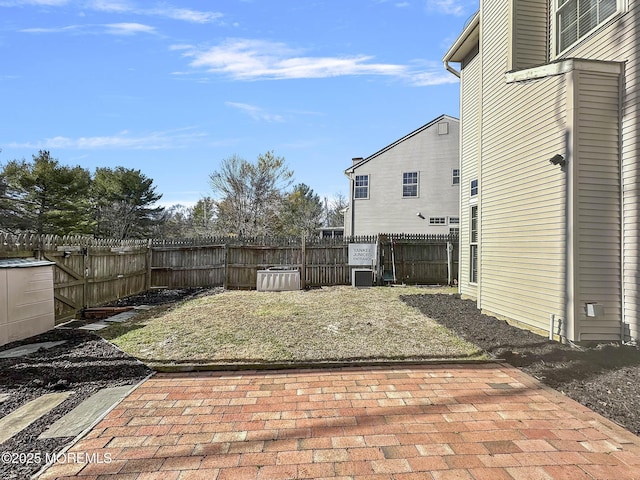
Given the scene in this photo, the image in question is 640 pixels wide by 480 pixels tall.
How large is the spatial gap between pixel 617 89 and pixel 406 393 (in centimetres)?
478

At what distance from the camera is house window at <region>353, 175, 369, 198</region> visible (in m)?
16.8

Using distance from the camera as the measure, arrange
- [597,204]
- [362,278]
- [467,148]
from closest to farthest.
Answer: [597,204], [467,148], [362,278]

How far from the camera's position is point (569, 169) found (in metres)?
4.27

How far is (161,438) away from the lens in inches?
90.3

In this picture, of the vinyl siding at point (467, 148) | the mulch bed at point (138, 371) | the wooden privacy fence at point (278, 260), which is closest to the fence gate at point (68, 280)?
the mulch bed at point (138, 371)

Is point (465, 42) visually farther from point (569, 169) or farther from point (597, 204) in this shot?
point (597, 204)

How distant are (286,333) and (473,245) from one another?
17.6 ft

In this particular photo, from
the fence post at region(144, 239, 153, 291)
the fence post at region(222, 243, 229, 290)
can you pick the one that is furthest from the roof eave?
the fence post at region(144, 239, 153, 291)

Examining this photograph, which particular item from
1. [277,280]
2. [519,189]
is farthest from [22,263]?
[519,189]

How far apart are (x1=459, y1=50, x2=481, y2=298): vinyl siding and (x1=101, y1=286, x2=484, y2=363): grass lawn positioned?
199 centimetres

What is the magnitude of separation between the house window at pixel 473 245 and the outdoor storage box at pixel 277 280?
5155 millimetres

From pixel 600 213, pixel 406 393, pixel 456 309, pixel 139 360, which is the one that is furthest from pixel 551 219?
pixel 139 360

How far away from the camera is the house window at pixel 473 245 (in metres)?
7.87

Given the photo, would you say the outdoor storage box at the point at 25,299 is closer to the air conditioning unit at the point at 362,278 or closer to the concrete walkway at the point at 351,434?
the concrete walkway at the point at 351,434
